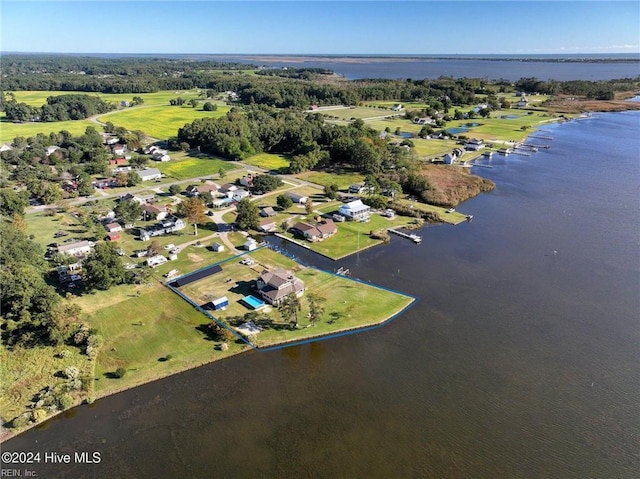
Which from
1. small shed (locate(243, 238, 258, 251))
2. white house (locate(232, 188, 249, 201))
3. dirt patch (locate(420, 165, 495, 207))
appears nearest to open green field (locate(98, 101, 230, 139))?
white house (locate(232, 188, 249, 201))

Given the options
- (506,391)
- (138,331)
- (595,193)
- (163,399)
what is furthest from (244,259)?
(595,193)

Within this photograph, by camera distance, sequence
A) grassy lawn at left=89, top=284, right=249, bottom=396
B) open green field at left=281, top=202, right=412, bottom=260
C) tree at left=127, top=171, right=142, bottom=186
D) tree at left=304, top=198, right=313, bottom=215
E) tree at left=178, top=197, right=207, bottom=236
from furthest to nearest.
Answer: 1. tree at left=127, top=171, right=142, bottom=186
2. tree at left=304, top=198, right=313, bottom=215
3. tree at left=178, top=197, right=207, bottom=236
4. open green field at left=281, top=202, right=412, bottom=260
5. grassy lawn at left=89, top=284, right=249, bottom=396

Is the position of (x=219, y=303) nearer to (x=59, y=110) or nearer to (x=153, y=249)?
(x=153, y=249)

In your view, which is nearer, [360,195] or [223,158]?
[360,195]

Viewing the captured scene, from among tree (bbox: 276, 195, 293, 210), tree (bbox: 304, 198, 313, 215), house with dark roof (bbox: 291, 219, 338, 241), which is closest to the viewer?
house with dark roof (bbox: 291, 219, 338, 241)

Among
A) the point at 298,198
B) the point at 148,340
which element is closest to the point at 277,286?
the point at 148,340

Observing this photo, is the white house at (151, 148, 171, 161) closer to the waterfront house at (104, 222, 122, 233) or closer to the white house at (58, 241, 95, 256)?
the waterfront house at (104, 222, 122, 233)

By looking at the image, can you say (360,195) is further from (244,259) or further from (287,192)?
(244,259)
